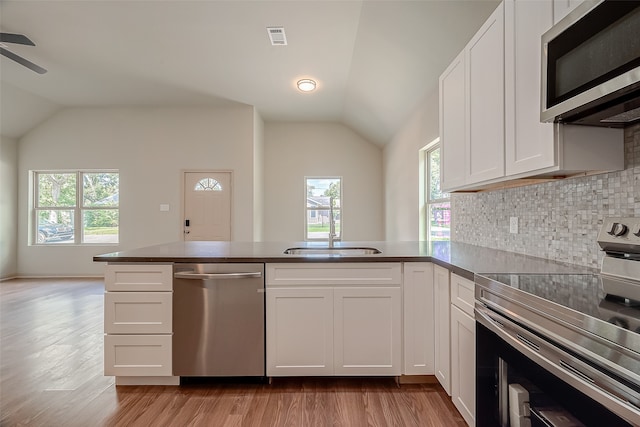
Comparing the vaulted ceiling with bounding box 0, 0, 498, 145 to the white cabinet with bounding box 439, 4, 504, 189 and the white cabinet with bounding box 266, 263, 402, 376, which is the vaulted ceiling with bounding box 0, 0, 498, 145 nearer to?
the white cabinet with bounding box 439, 4, 504, 189

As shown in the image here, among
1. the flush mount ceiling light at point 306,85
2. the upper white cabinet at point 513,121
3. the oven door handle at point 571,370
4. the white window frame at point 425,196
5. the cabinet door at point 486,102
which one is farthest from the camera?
the flush mount ceiling light at point 306,85

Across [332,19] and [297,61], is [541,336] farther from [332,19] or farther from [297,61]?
[297,61]

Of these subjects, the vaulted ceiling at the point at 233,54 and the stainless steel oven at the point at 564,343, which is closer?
the stainless steel oven at the point at 564,343

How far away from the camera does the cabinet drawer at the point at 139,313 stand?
6.77 ft

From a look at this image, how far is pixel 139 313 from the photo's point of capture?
207 cm

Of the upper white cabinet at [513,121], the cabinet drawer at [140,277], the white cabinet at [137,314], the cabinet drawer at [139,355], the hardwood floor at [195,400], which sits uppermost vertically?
the upper white cabinet at [513,121]

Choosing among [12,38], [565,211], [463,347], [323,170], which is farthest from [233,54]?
[463,347]

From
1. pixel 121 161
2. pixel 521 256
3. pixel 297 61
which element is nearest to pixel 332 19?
pixel 297 61

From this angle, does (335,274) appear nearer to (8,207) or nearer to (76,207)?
(76,207)

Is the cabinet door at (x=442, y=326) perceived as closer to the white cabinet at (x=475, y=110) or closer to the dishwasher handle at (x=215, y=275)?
the white cabinet at (x=475, y=110)

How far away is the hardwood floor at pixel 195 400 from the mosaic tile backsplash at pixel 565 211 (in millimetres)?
1064

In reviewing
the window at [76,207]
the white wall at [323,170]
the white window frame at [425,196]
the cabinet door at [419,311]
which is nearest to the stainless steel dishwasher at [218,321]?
the cabinet door at [419,311]

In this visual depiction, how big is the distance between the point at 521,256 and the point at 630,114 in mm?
923

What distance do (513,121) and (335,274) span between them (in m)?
1.28
